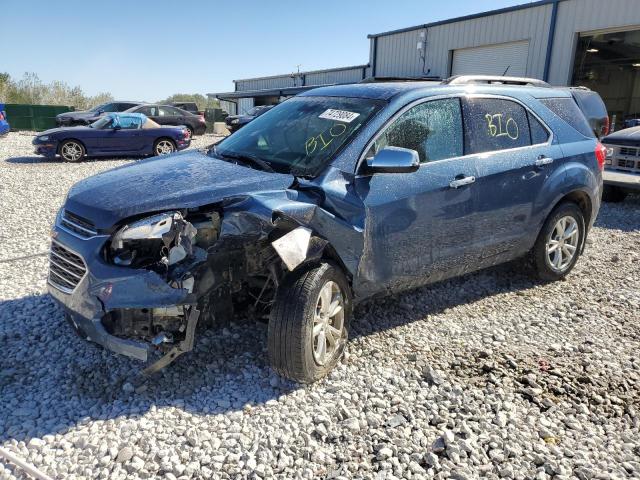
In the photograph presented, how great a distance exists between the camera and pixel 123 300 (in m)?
2.78

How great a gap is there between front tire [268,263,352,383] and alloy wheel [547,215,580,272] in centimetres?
265

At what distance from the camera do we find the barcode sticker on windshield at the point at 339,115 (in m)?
3.71

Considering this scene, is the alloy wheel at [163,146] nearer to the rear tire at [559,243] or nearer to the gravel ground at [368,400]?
the gravel ground at [368,400]

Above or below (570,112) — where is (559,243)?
below

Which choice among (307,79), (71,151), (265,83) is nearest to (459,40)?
(71,151)

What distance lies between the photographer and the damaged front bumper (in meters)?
Result: 2.78

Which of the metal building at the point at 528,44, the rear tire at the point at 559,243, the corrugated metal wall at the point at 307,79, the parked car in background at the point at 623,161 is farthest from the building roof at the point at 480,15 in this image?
the rear tire at the point at 559,243

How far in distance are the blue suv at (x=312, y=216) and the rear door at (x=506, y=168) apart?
1 centimetres

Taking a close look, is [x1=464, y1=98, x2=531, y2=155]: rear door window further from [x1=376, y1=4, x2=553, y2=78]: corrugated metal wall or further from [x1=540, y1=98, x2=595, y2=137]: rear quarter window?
[x1=376, y1=4, x2=553, y2=78]: corrugated metal wall

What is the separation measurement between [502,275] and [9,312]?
15.1 feet

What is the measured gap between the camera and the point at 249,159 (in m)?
3.73

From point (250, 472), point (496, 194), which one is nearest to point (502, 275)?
point (496, 194)

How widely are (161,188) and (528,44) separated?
17.0m

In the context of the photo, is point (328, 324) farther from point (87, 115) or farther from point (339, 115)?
point (87, 115)
